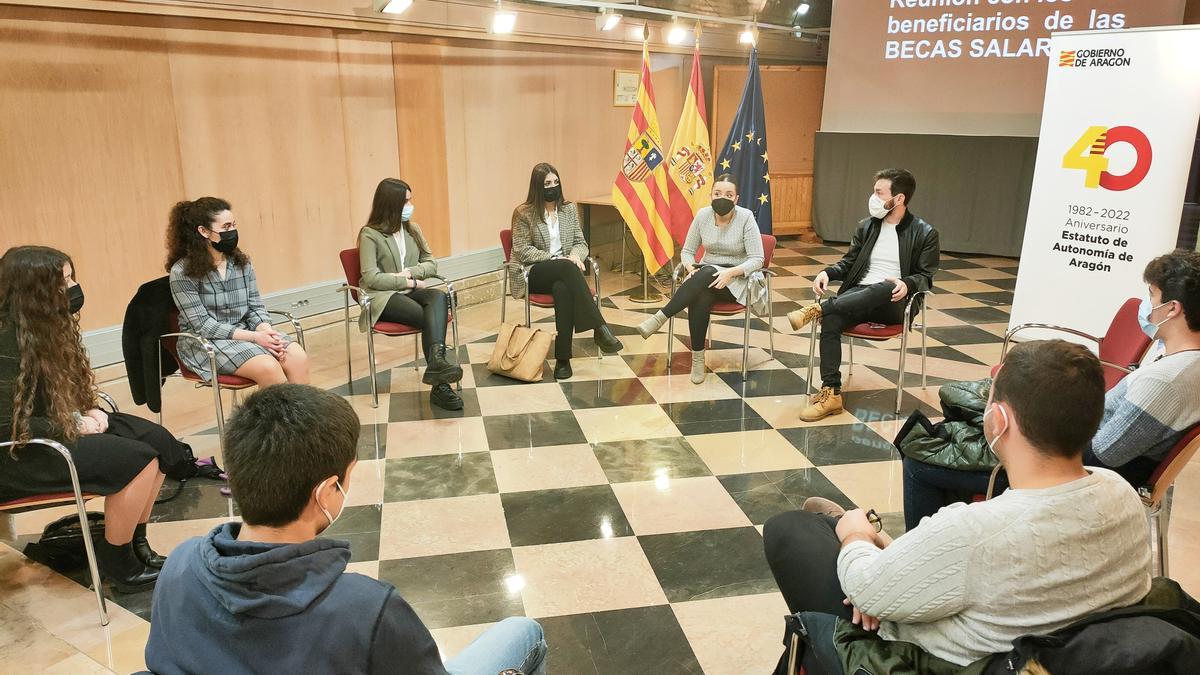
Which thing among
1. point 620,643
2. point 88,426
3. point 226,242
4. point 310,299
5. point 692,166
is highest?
point 692,166

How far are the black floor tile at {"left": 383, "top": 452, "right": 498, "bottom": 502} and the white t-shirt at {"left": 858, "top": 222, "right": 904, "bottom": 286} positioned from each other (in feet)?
7.63

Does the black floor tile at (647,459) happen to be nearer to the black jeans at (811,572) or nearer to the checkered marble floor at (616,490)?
the checkered marble floor at (616,490)

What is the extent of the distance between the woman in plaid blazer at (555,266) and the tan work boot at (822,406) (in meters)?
1.31

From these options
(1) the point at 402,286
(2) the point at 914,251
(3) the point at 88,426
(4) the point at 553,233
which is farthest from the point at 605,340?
(3) the point at 88,426

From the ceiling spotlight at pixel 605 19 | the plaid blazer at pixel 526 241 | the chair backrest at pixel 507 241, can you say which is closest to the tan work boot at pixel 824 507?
the plaid blazer at pixel 526 241

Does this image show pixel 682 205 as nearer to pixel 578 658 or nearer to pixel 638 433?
pixel 638 433

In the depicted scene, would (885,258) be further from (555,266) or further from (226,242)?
(226,242)

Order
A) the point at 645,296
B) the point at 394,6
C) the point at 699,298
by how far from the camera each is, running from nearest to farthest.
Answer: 1. the point at 699,298
2. the point at 394,6
3. the point at 645,296

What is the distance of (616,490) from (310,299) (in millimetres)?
2916

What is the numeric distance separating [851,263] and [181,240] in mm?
3444

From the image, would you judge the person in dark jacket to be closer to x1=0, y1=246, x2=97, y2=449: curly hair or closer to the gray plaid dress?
x1=0, y1=246, x2=97, y2=449: curly hair

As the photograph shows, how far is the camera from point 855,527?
6.06ft

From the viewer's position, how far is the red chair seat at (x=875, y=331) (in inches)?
174

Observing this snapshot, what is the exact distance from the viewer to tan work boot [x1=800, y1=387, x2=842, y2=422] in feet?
14.4
